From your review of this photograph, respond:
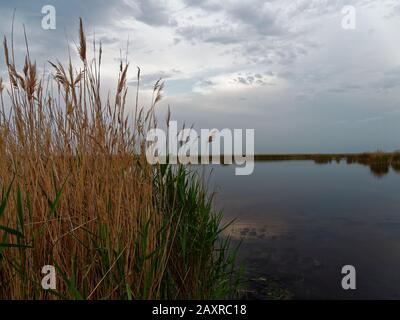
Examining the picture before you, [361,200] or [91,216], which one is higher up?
[91,216]

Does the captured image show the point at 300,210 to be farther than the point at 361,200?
No

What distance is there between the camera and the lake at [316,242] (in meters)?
5.32

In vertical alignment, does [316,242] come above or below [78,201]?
below

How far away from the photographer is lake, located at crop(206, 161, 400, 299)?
532 centimetres

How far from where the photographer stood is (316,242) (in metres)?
7.86

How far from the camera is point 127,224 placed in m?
2.28

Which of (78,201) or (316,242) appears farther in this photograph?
(316,242)

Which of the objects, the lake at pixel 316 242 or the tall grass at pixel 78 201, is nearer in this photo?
the tall grass at pixel 78 201

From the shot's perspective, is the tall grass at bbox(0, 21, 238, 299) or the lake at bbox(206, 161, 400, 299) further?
the lake at bbox(206, 161, 400, 299)

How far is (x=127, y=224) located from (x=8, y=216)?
96 cm

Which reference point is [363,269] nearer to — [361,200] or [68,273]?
[68,273]

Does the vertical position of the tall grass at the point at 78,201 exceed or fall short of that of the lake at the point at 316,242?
it exceeds it
